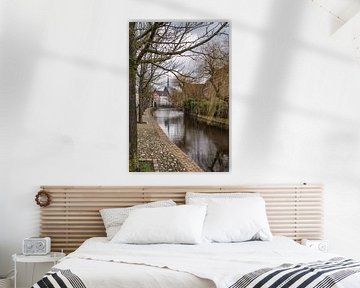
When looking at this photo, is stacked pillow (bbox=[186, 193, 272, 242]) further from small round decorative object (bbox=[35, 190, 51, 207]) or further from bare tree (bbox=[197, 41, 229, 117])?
small round decorative object (bbox=[35, 190, 51, 207])

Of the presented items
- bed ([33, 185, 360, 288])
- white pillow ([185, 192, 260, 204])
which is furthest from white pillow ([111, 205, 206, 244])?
white pillow ([185, 192, 260, 204])

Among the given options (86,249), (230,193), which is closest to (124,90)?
(230,193)

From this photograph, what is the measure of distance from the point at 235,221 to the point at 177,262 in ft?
4.40

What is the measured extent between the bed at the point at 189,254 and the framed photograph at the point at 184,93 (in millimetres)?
315

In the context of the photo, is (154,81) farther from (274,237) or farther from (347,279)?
(347,279)

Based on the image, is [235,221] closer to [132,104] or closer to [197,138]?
[197,138]

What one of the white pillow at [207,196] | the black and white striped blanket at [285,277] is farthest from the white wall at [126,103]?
the black and white striped blanket at [285,277]

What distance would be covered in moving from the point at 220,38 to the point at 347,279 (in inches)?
114

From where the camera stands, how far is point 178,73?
18.0 ft

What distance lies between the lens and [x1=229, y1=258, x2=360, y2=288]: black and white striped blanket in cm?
318

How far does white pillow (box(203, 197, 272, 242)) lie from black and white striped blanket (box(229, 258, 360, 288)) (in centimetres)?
142

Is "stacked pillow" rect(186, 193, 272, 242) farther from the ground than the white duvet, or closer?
farther from the ground

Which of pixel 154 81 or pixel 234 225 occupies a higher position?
pixel 154 81

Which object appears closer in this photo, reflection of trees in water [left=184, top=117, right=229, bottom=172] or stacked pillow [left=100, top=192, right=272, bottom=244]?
stacked pillow [left=100, top=192, right=272, bottom=244]
